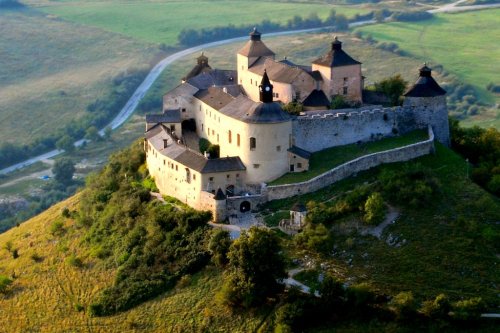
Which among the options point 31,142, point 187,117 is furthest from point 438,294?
point 31,142

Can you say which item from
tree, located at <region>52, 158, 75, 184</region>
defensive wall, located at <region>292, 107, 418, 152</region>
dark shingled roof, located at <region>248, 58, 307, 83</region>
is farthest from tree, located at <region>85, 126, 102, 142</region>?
defensive wall, located at <region>292, 107, 418, 152</region>

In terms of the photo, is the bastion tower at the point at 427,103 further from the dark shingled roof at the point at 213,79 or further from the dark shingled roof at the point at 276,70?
the dark shingled roof at the point at 213,79

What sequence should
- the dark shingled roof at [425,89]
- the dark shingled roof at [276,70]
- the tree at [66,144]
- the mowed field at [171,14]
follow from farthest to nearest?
1. the mowed field at [171,14]
2. the tree at [66,144]
3. the dark shingled roof at [276,70]
4. the dark shingled roof at [425,89]

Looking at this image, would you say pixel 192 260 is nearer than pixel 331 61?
Yes

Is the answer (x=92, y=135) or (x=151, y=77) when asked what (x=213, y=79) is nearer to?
(x=92, y=135)

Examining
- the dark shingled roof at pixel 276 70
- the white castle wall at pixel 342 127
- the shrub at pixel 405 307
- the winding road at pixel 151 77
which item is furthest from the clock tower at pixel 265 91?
the winding road at pixel 151 77

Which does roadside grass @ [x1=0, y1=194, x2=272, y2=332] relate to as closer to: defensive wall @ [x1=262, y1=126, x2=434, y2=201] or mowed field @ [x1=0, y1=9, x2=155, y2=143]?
defensive wall @ [x1=262, y1=126, x2=434, y2=201]

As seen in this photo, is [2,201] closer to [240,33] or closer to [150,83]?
[150,83]
